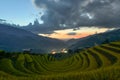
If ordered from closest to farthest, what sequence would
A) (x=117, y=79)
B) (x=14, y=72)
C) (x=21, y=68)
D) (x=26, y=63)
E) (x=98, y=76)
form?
(x=117, y=79) < (x=98, y=76) < (x=14, y=72) < (x=21, y=68) < (x=26, y=63)

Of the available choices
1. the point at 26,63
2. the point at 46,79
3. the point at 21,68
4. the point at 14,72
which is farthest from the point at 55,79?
the point at 26,63

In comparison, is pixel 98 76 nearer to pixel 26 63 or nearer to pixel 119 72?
pixel 119 72

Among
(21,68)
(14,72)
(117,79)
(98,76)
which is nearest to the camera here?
(117,79)

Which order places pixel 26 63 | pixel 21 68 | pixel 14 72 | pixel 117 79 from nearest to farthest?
pixel 117 79 → pixel 14 72 → pixel 21 68 → pixel 26 63

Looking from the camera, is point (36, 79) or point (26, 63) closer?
point (36, 79)

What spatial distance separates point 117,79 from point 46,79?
394 centimetres

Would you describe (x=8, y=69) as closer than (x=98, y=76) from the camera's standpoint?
No

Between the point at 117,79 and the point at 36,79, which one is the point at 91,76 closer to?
the point at 117,79

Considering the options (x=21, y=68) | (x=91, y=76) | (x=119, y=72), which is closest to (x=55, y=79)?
(x=91, y=76)

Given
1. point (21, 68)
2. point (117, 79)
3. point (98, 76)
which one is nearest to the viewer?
point (117, 79)

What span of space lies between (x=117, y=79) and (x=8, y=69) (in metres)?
54.6

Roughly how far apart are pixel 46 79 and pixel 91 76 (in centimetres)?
245

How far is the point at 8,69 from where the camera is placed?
229 feet

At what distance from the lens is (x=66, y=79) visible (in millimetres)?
18797
